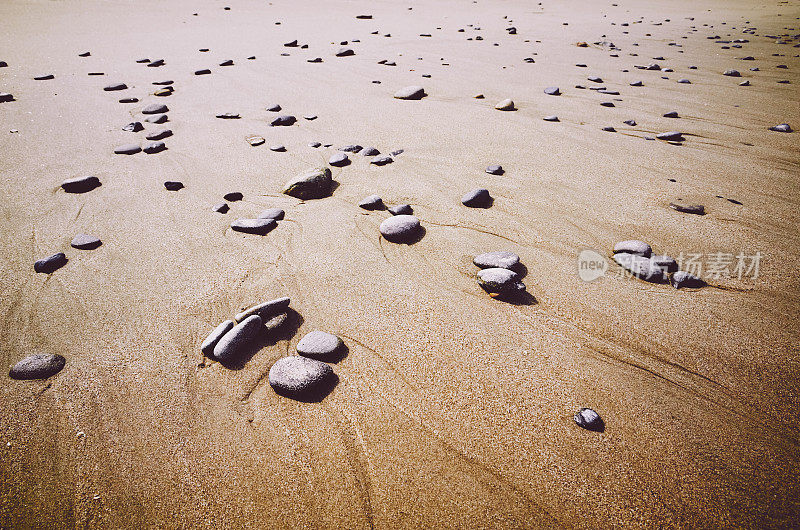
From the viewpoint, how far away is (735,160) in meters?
2.90

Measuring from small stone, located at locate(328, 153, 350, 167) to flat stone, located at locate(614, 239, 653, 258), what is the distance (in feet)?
6.20

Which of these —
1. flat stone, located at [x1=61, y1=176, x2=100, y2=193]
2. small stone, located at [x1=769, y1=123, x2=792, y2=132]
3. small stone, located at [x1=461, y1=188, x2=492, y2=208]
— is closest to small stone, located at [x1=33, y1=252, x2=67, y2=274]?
flat stone, located at [x1=61, y1=176, x2=100, y2=193]

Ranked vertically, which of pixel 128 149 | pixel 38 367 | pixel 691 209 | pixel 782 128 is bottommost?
pixel 38 367

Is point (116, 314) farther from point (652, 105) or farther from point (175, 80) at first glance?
point (652, 105)

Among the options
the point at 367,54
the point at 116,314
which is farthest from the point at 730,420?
the point at 367,54

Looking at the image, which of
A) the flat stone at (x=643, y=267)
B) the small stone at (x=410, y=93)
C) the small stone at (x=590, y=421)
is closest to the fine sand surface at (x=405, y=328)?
the small stone at (x=590, y=421)

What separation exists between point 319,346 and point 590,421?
3.30 feet

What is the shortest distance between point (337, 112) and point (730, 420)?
3689 mm

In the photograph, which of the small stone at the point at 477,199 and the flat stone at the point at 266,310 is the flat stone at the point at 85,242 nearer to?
the flat stone at the point at 266,310

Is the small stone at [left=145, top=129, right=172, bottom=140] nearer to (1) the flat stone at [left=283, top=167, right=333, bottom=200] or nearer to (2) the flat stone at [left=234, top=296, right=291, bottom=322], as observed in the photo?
(1) the flat stone at [left=283, top=167, right=333, bottom=200]

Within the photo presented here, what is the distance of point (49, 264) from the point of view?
1819 millimetres

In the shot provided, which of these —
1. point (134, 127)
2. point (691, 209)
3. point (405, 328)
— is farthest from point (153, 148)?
point (691, 209)

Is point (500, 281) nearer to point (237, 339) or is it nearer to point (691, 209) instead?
point (237, 339)

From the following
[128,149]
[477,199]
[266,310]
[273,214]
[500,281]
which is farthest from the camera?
[128,149]
